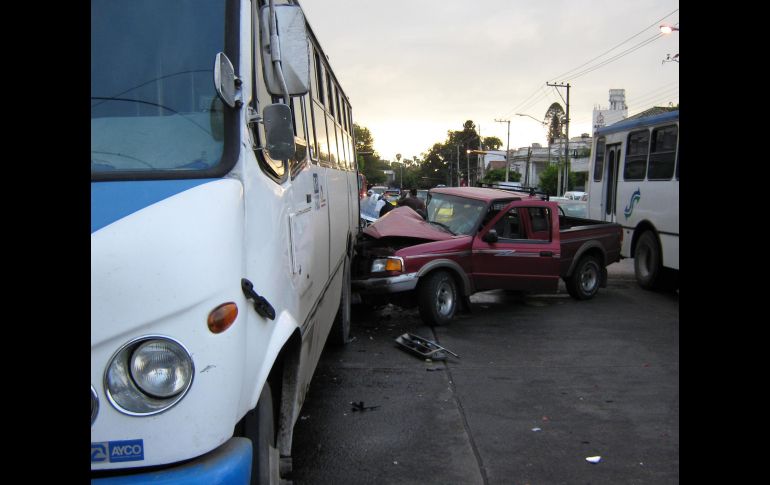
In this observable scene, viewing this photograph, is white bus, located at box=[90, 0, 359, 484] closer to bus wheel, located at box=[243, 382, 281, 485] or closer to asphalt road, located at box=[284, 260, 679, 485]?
bus wheel, located at box=[243, 382, 281, 485]

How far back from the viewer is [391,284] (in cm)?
788

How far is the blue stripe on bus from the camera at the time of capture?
2154 millimetres

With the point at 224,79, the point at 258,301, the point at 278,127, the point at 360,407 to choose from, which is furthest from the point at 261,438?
the point at 360,407

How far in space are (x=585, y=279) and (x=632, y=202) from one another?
2.66 meters

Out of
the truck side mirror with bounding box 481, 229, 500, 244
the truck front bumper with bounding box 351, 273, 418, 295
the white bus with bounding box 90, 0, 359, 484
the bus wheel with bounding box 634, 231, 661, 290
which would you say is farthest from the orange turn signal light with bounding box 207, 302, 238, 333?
the bus wheel with bounding box 634, 231, 661, 290

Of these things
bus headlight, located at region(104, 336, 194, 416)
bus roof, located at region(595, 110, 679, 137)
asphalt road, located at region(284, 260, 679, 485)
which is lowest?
asphalt road, located at region(284, 260, 679, 485)

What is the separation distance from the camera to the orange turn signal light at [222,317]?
83.7 inches

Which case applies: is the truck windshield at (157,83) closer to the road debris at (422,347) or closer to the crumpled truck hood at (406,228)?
the road debris at (422,347)

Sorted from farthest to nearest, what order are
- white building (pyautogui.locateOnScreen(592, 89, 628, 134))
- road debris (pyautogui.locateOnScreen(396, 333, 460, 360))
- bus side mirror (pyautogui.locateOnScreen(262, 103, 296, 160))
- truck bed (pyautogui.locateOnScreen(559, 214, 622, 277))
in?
white building (pyautogui.locateOnScreen(592, 89, 628, 134)) → truck bed (pyautogui.locateOnScreen(559, 214, 622, 277)) → road debris (pyautogui.locateOnScreen(396, 333, 460, 360)) → bus side mirror (pyautogui.locateOnScreen(262, 103, 296, 160))

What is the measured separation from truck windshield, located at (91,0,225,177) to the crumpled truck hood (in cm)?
606

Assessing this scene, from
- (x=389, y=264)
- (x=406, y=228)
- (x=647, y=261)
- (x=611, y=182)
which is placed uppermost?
(x=611, y=182)

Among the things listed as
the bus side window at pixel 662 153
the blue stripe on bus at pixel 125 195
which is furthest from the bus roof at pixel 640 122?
the blue stripe on bus at pixel 125 195

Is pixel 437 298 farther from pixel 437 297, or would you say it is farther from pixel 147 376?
pixel 147 376
